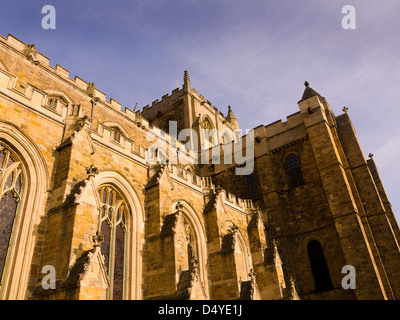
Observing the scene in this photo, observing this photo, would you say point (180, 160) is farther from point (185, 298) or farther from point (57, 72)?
point (185, 298)

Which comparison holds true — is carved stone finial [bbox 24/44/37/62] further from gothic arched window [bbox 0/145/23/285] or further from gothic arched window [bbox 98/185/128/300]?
gothic arched window [bbox 98/185/128/300]

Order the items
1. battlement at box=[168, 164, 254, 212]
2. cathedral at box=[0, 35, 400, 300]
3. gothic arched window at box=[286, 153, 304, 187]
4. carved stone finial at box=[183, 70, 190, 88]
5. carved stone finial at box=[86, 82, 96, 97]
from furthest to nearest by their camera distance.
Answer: carved stone finial at box=[183, 70, 190, 88] → gothic arched window at box=[286, 153, 304, 187] → carved stone finial at box=[86, 82, 96, 97] → battlement at box=[168, 164, 254, 212] → cathedral at box=[0, 35, 400, 300]

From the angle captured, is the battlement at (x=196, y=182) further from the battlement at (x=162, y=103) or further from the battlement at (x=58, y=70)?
the battlement at (x=162, y=103)

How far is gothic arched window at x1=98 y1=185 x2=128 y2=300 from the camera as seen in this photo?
1028cm

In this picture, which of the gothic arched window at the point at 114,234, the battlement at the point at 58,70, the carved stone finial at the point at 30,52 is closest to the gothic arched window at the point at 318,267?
the gothic arched window at the point at 114,234

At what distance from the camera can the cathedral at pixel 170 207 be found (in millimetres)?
8414

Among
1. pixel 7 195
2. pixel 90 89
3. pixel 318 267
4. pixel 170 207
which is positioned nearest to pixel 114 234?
pixel 170 207

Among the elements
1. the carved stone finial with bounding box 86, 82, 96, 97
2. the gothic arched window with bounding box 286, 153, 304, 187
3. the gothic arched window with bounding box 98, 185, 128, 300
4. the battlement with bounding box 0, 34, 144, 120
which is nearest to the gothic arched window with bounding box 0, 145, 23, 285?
the gothic arched window with bounding box 98, 185, 128, 300

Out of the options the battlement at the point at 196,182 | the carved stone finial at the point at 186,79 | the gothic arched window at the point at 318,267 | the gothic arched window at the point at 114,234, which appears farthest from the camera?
the carved stone finial at the point at 186,79

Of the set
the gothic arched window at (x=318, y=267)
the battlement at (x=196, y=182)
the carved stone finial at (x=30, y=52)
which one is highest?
the carved stone finial at (x=30, y=52)

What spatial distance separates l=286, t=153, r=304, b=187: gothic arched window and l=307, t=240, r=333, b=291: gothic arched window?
3.90 metres

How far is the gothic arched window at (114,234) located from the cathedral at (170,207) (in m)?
0.04

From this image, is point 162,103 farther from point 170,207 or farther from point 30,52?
point 170,207

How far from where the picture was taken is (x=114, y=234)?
35.5 ft
